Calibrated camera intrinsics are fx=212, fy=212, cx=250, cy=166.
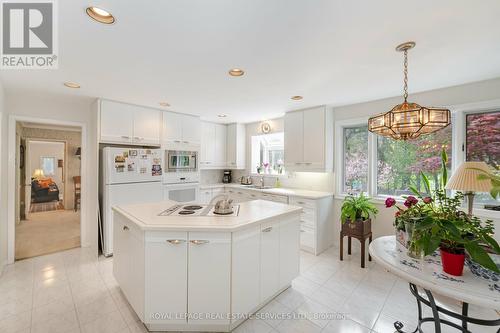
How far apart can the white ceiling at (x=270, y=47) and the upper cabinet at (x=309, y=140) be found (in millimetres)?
670

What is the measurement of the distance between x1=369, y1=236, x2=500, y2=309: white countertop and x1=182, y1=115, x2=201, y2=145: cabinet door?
3.64 meters

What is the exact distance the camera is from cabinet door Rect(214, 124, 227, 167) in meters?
5.11

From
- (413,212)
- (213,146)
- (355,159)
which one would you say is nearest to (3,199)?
(213,146)

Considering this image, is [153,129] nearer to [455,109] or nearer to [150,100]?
[150,100]

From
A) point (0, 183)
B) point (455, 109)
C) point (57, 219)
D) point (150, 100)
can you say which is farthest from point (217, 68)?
point (57, 219)

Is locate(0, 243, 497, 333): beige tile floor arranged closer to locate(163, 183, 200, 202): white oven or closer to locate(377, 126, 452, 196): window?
locate(377, 126, 452, 196): window

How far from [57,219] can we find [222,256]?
5.98 metres

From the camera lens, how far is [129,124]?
11.4 ft

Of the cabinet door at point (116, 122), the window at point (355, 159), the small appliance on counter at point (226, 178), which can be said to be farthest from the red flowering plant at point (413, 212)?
the small appliance on counter at point (226, 178)

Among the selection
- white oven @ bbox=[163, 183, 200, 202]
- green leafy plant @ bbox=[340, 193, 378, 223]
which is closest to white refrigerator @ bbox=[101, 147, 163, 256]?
white oven @ bbox=[163, 183, 200, 202]

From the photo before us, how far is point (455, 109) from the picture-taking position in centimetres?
265

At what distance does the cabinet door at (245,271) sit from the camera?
5.64 ft

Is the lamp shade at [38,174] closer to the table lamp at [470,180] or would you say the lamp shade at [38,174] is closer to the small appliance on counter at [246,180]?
the small appliance on counter at [246,180]

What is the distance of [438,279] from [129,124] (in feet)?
13.2
